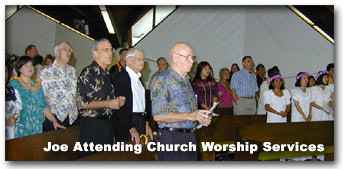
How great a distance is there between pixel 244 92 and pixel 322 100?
69cm

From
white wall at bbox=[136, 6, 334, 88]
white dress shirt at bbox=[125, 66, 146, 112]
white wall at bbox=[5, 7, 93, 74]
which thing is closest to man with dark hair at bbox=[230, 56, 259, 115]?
white wall at bbox=[136, 6, 334, 88]

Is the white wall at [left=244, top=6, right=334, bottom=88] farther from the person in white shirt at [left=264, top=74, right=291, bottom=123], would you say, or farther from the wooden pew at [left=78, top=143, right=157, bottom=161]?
the wooden pew at [left=78, top=143, right=157, bottom=161]

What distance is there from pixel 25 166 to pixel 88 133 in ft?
1.87

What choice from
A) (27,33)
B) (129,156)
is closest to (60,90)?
(27,33)

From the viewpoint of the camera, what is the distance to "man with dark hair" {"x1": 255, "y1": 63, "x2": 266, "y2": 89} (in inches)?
159

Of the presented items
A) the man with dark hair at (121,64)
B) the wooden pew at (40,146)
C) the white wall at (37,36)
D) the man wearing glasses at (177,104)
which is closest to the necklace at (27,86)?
the white wall at (37,36)

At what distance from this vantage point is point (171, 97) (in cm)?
287

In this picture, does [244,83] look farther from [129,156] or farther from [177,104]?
[177,104]

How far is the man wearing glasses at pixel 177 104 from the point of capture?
2.82m

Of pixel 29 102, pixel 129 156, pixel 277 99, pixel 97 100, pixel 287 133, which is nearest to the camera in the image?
pixel 97 100

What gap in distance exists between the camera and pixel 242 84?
13.8 ft

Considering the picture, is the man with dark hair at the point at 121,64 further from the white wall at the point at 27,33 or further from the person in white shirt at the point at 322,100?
the person in white shirt at the point at 322,100

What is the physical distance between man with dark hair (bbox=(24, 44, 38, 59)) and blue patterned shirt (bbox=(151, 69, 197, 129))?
121 cm

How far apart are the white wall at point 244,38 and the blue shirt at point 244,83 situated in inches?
5.1
